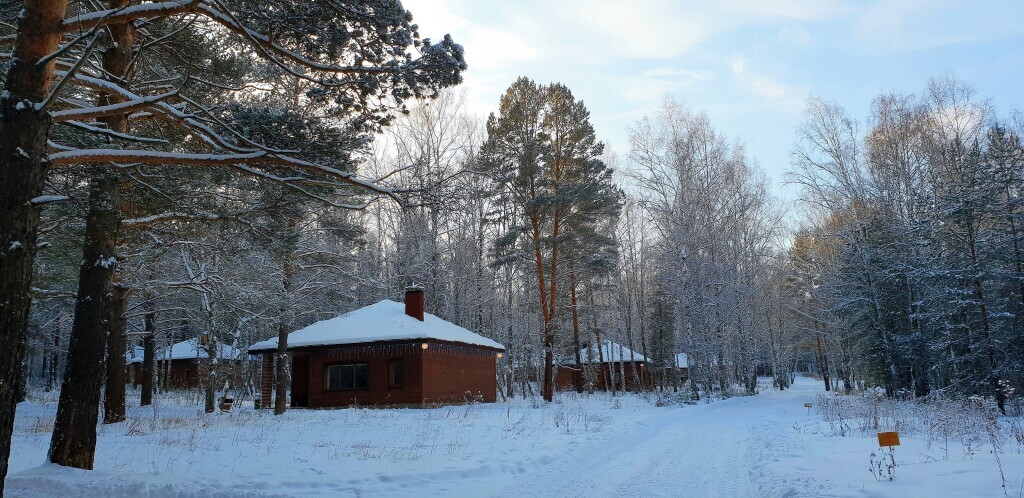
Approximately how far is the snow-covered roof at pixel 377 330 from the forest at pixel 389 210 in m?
1.47

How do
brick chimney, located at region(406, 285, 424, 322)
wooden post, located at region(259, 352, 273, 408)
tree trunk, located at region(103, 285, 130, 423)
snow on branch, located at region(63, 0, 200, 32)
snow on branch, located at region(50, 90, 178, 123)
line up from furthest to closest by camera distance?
wooden post, located at region(259, 352, 273, 408), brick chimney, located at region(406, 285, 424, 322), tree trunk, located at region(103, 285, 130, 423), snow on branch, located at region(50, 90, 178, 123), snow on branch, located at region(63, 0, 200, 32)

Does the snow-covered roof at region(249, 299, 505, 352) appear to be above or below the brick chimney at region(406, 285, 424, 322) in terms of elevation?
below

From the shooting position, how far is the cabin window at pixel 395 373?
23156 mm

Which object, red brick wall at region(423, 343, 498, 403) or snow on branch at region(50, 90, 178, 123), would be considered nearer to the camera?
snow on branch at region(50, 90, 178, 123)

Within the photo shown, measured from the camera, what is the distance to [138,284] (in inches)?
579

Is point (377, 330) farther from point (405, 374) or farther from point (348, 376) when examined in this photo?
point (348, 376)

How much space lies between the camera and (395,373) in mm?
23344

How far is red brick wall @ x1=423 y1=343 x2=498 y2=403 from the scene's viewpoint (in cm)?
2327

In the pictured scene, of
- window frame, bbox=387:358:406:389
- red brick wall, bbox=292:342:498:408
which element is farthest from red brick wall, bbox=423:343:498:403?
window frame, bbox=387:358:406:389

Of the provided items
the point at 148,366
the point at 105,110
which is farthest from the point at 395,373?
the point at 105,110

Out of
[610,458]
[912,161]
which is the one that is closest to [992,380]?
[912,161]

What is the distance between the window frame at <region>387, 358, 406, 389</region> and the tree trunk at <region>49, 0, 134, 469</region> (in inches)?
592

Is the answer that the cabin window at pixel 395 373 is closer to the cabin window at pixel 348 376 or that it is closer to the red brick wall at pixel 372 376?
the red brick wall at pixel 372 376

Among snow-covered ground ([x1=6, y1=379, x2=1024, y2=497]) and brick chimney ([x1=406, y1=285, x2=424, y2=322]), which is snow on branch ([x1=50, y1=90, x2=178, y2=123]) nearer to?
snow-covered ground ([x1=6, y1=379, x2=1024, y2=497])
